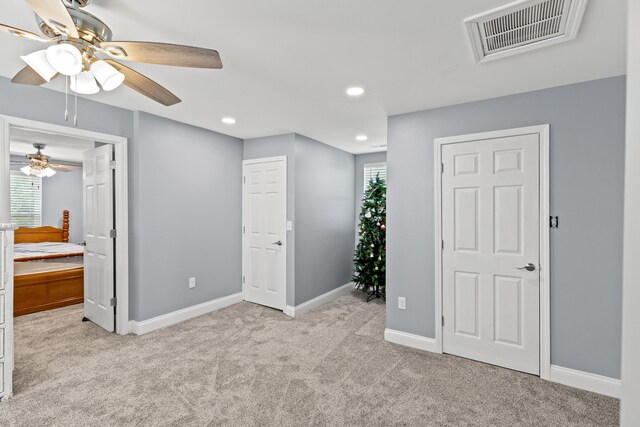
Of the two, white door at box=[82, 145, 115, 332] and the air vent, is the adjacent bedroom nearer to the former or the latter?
white door at box=[82, 145, 115, 332]

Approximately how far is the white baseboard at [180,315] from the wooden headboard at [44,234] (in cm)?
490

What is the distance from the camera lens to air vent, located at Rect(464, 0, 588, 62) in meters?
1.62

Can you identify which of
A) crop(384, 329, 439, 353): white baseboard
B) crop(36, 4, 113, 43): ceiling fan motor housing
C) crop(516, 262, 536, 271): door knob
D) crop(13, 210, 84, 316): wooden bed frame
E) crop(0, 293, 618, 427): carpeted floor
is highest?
crop(36, 4, 113, 43): ceiling fan motor housing

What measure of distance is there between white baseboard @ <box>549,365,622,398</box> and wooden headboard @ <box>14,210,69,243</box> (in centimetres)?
864

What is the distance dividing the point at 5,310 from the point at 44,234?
5.63m

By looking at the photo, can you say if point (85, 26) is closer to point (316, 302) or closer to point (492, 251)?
point (492, 251)

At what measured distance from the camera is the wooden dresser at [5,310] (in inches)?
88.0

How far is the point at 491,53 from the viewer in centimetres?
208

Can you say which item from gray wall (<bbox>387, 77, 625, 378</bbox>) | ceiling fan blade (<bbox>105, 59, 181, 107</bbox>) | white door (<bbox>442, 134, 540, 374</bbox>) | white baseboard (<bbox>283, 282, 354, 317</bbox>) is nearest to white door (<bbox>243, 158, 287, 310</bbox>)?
white baseboard (<bbox>283, 282, 354, 317</bbox>)

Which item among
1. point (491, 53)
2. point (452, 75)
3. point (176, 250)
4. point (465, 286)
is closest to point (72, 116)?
point (176, 250)

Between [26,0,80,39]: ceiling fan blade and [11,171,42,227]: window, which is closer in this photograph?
[26,0,80,39]: ceiling fan blade

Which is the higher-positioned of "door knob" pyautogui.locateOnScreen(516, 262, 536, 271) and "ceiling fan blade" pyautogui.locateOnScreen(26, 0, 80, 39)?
"ceiling fan blade" pyautogui.locateOnScreen(26, 0, 80, 39)

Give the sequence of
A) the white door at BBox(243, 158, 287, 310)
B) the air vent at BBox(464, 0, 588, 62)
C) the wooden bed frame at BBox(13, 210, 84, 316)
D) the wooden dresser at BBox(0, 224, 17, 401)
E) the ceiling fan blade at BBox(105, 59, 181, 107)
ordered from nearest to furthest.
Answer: the air vent at BBox(464, 0, 588, 62) → the ceiling fan blade at BBox(105, 59, 181, 107) → the wooden dresser at BBox(0, 224, 17, 401) → the wooden bed frame at BBox(13, 210, 84, 316) → the white door at BBox(243, 158, 287, 310)

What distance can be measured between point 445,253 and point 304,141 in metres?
2.36
